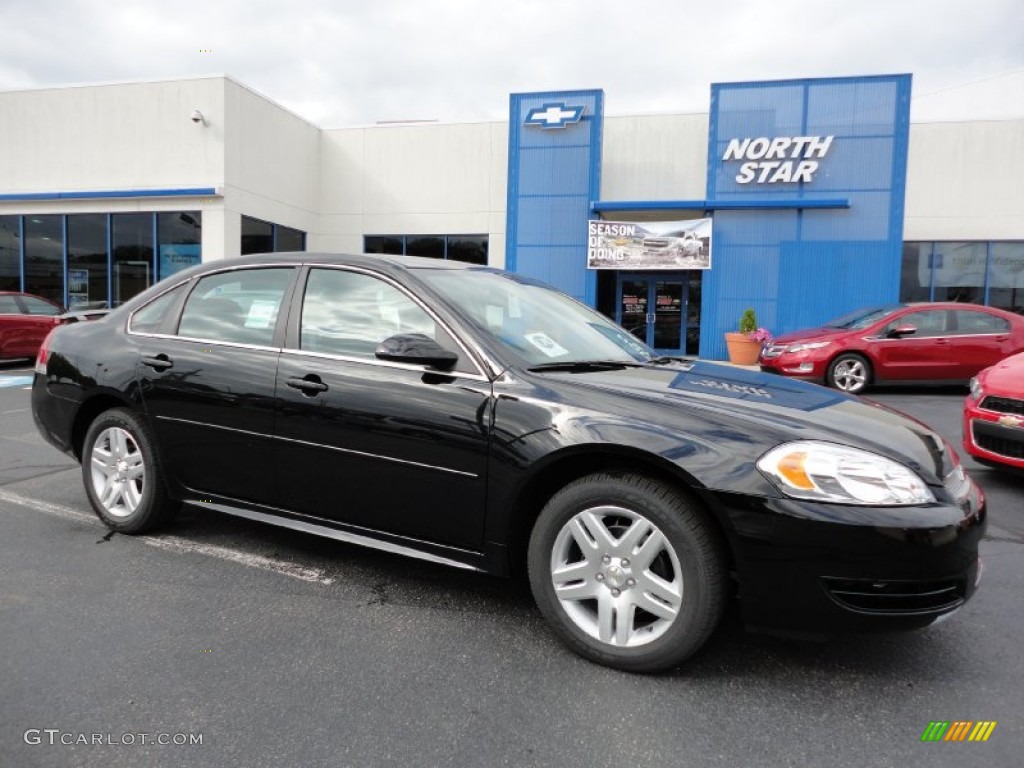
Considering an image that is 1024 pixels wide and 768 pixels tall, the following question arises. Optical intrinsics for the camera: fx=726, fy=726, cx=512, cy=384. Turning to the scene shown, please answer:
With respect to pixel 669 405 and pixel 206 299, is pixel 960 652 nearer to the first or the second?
pixel 669 405

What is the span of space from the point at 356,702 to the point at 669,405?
4.82 feet

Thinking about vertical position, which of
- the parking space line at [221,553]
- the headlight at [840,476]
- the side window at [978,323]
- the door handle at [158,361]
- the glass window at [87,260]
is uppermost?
the glass window at [87,260]

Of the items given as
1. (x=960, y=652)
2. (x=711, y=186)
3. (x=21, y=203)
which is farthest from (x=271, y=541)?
(x=21, y=203)

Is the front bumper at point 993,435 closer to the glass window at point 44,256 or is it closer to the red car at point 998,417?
the red car at point 998,417

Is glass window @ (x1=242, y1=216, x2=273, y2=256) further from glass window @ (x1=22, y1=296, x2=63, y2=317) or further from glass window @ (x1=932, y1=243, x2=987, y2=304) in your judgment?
glass window @ (x1=932, y1=243, x2=987, y2=304)

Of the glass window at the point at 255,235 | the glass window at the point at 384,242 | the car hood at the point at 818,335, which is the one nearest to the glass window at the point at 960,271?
the car hood at the point at 818,335

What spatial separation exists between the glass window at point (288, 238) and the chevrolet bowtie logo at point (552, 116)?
6.96 metres

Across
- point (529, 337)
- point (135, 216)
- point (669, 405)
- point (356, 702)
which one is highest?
point (135, 216)

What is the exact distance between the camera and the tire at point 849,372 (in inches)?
418

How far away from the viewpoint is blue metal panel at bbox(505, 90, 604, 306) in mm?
16938

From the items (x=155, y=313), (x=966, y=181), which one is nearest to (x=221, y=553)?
(x=155, y=313)

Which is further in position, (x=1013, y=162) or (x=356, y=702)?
(x=1013, y=162)

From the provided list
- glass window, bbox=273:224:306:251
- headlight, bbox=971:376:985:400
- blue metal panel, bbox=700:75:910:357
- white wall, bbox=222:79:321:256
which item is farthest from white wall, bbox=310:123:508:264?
headlight, bbox=971:376:985:400

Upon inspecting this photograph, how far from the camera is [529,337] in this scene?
3.21 metres
